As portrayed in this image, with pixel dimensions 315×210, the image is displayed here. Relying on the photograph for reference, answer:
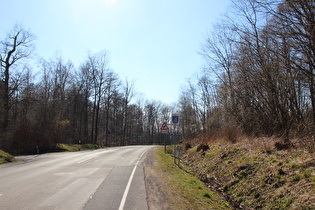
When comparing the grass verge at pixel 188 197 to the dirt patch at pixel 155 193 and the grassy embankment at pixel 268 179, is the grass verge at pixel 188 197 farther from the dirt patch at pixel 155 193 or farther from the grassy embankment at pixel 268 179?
the grassy embankment at pixel 268 179

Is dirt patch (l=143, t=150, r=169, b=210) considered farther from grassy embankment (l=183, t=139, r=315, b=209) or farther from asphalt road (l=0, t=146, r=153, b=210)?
grassy embankment (l=183, t=139, r=315, b=209)

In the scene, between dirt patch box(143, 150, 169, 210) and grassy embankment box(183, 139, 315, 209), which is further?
dirt patch box(143, 150, 169, 210)

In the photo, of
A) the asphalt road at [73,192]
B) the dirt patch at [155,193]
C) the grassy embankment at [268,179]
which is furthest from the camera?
the dirt patch at [155,193]

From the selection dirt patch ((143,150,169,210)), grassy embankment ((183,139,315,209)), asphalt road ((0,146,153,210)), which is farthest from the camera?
dirt patch ((143,150,169,210))

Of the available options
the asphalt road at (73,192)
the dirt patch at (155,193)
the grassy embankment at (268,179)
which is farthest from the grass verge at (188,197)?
the asphalt road at (73,192)

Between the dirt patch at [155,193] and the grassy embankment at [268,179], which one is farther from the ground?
the grassy embankment at [268,179]

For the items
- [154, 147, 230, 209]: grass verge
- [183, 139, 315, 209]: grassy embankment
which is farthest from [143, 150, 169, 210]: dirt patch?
[183, 139, 315, 209]: grassy embankment

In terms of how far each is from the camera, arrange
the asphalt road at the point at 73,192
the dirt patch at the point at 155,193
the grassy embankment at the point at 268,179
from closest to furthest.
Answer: the grassy embankment at the point at 268,179, the asphalt road at the point at 73,192, the dirt patch at the point at 155,193

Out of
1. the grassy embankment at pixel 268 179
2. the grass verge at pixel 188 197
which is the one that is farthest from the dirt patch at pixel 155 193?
the grassy embankment at pixel 268 179

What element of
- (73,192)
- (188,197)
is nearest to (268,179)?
(188,197)

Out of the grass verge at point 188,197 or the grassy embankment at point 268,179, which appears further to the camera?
the grass verge at point 188,197

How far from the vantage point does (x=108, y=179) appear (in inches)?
364

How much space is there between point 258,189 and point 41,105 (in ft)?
94.4

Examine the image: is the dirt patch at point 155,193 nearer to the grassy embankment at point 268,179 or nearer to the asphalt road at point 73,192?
the asphalt road at point 73,192
